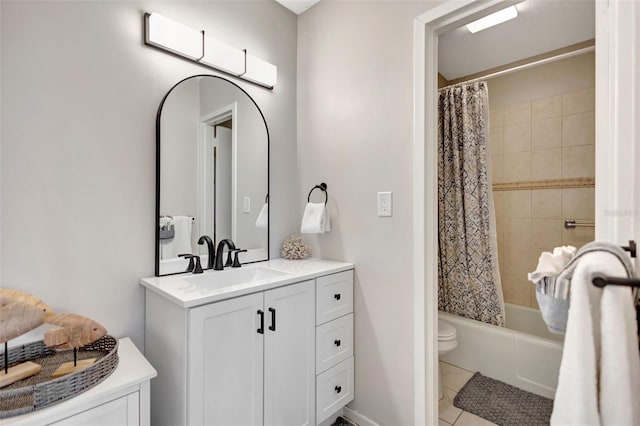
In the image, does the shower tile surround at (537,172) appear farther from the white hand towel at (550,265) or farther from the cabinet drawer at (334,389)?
the white hand towel at (550,265)

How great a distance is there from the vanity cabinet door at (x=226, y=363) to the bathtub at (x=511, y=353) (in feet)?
5.57

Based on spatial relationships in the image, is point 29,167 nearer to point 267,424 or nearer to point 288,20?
point 267,424

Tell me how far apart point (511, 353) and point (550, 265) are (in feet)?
6.12

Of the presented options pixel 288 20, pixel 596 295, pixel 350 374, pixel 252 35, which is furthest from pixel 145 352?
pixel 288 20

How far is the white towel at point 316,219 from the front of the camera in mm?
1841

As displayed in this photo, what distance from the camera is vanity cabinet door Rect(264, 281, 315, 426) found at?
53.6 inches

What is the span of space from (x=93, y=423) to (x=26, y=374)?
272 mm

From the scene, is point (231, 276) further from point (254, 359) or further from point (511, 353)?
point (511, 353)

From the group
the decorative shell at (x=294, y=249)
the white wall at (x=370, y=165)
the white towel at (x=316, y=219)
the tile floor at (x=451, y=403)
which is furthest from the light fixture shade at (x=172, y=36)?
the tile floor at (x=451, y=403)

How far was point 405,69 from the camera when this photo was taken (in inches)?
62.4

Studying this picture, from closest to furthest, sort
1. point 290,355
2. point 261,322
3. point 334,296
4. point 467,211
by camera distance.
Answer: point 261,322 → point 290,355 → point 334,296 → point 467,211

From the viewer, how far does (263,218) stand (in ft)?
6.33

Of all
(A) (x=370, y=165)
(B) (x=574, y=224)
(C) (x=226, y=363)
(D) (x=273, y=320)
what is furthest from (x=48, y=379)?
→ (B) (x=574, y=224)

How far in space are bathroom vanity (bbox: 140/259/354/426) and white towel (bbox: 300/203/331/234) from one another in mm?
216
